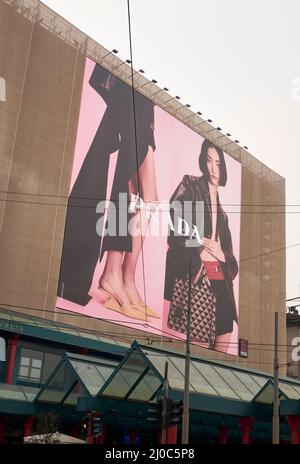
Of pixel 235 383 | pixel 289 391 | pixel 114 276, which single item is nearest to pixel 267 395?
pixel 289 391

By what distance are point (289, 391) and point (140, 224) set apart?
34498mm

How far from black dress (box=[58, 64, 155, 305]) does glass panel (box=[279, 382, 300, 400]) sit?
89.9ft

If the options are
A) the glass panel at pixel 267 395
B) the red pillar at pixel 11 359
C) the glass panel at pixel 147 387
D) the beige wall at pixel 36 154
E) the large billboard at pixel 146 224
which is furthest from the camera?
the large billboard at pixel 146 224

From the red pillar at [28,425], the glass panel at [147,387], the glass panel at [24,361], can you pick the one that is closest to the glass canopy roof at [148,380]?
the glass panel at [147,387]

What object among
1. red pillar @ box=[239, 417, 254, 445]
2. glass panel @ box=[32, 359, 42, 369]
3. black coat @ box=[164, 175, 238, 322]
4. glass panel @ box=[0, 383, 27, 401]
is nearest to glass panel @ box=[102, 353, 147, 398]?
red pillar @ box=[239, 417, 254, 445]

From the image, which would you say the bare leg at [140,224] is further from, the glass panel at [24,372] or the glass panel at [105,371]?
→ the glass panel at [105,371]

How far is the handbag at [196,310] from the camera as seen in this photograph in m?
67.4

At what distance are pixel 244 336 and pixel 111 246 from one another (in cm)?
2781

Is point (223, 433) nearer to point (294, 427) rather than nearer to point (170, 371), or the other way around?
point (294, 427)

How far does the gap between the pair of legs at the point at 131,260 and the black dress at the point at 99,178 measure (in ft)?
2.81

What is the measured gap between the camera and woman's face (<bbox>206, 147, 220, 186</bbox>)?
254 ft

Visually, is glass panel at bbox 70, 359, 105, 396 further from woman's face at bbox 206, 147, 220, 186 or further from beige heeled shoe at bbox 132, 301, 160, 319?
woman's face at bbox 206, 147, 220, 186

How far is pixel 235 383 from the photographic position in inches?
1282

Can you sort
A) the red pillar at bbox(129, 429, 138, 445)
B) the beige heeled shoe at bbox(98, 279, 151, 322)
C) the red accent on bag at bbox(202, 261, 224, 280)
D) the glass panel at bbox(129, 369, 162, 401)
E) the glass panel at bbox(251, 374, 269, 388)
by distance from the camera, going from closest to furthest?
1. the glass panel at bbox(129, 369, 162, 401)
2. the glass panel at bbox(251, 374, 269, 388)
3. the red pillar at bbox(129, 429, 138, 445)
4. the beige heeled shoe at bbox(98, 279, 151, 322)
5. the red accent on bag at bbox(202, 261, 224, 280)
